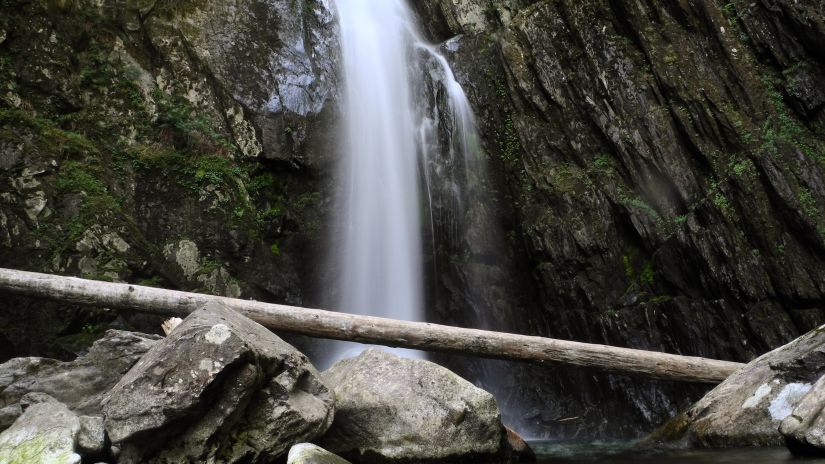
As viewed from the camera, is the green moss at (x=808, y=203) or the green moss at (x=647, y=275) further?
the green moss at (x=647, y=275)

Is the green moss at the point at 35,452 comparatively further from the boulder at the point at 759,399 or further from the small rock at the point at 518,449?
the boulder at the point at 759,399

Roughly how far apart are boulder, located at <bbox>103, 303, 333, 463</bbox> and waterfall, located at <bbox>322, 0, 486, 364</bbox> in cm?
623

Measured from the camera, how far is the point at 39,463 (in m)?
3.77

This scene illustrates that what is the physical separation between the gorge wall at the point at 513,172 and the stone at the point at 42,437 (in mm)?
4123

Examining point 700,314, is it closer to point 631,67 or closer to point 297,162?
point 631,67

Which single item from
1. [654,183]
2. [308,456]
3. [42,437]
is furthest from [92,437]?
[654,183]

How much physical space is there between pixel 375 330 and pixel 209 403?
7.88 feet

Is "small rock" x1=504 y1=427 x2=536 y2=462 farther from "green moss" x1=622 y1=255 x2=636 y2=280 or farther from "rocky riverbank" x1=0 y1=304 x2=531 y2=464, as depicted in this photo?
"green moss" x1=622 y1=255 x2=636 y2=280

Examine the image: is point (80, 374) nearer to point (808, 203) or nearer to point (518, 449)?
point (518, 449)

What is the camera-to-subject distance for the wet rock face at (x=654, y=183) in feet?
27.6

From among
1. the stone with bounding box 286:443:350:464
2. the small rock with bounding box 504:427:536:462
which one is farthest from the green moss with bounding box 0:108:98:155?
the small rock with bounding box 504:427:536:462

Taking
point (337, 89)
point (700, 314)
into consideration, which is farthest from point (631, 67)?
point (337, 89)

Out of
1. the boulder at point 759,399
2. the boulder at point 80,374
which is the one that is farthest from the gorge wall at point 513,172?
the boulder at point 80,374

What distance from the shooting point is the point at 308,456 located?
3746mm
